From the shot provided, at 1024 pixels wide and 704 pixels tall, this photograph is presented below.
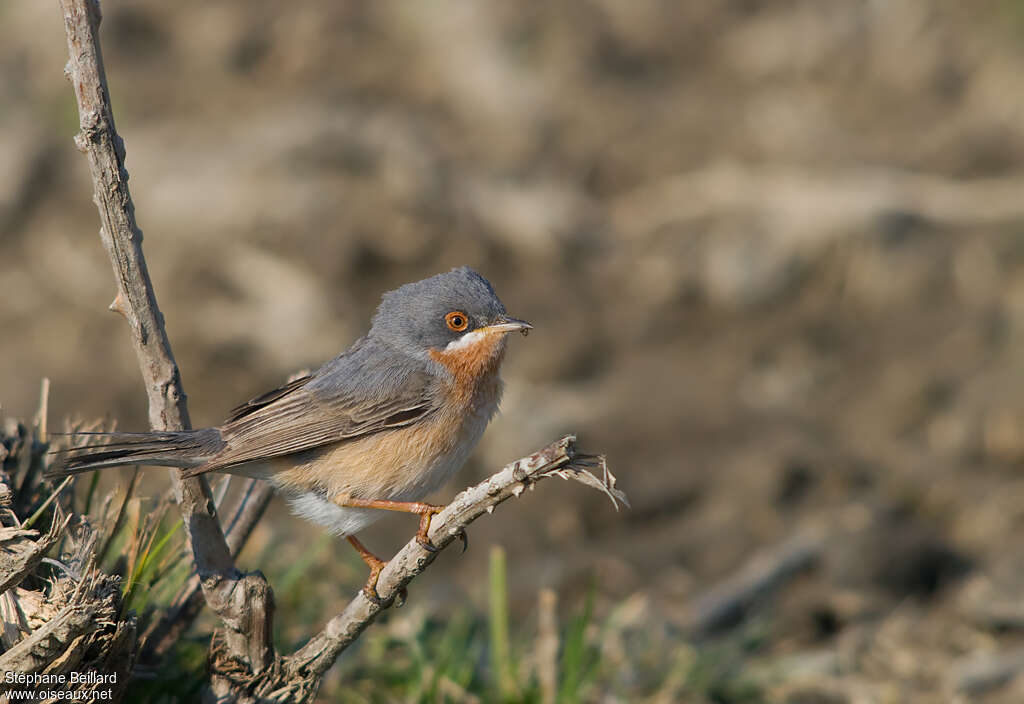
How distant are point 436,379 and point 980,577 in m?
4.14

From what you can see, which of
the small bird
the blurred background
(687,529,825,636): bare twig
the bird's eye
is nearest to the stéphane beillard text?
the small bird

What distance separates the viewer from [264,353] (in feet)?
29.5

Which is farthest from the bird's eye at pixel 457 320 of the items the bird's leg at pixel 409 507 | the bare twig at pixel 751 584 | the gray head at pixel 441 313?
the bare twig at pixel 751 584

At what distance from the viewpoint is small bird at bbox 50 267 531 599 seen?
412cm

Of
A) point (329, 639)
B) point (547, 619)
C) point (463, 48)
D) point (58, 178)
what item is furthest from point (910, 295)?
point (58, 178)

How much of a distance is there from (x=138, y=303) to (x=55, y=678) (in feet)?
3.73

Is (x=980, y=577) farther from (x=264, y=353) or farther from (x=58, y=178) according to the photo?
(x=58, y=178)

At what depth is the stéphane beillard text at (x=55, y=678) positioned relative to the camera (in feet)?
10.3

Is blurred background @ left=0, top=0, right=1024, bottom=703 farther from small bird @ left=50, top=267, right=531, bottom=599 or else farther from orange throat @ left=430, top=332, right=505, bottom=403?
orange throat @ left=430, top=332, right=505, bottom=403

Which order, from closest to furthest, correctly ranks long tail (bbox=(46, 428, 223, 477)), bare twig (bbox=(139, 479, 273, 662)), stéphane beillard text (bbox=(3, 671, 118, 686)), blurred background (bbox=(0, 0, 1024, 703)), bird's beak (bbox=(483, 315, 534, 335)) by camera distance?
stéphane beillard text (bbox=(3, 671, 118, 686)), long tail (bbox=(46, 428, 223, 477)), bare twig (bbox=(139, 479, 273, 662)), bird's beak (bbox=(483, 315, 534, 335)), blurred background (bbox=(0, 0, 1024, 703))

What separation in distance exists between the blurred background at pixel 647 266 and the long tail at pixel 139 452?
7.56 ft

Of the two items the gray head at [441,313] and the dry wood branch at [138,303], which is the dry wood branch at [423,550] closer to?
the dry wood branch at [138,303]

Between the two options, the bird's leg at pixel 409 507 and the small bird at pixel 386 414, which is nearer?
the bird's leg at pixel 409 507

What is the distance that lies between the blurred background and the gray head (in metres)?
2.02
